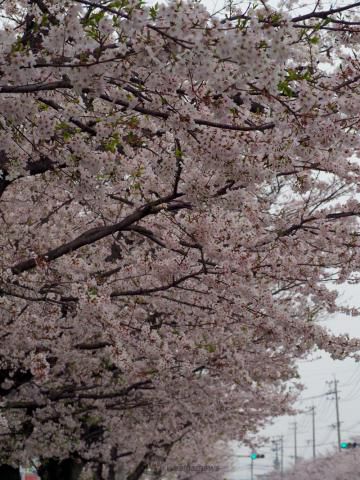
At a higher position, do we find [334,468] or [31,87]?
[31,87]

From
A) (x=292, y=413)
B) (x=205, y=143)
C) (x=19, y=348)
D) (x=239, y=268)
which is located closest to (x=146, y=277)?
(x=239, y=268)

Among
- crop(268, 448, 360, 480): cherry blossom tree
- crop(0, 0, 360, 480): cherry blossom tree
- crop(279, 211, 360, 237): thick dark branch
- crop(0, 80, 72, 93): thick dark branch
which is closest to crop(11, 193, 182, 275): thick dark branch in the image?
crop(0, 0, 360, 480): cherry blossom tree

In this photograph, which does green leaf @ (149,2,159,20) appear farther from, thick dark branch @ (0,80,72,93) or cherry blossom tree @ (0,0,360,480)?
thick dark branch @ (0,80,72,93)

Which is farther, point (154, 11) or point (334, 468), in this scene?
point (334, 468)

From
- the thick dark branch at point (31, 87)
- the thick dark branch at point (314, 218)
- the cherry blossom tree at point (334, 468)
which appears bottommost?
the cherry blossom tree at point (334, 468)

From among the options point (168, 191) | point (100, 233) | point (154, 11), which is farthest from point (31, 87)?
point (168, 191)

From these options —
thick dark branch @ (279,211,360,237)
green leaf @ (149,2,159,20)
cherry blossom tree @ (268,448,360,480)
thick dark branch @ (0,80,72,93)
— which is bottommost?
cherry blossom tree @ (268,448,360,480)

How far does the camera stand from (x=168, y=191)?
748cm

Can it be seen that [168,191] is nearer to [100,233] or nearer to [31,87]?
[100,233]

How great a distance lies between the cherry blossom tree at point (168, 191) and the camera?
4098mm

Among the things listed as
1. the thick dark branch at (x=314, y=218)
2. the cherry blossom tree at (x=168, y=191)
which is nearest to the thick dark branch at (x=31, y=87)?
the cherry blossom tree at (x=168, y=191)

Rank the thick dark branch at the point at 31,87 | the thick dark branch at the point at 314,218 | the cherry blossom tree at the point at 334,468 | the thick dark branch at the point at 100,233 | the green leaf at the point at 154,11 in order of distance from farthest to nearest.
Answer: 1. the cherry blossom tree at the point at 334,468
2. the thick dark branch at the point at 314,218
3. the thick dark branch at the point at 100,233
4. the thick dark branch at the point at 31,87
5. the green leaf at the point at 154,11

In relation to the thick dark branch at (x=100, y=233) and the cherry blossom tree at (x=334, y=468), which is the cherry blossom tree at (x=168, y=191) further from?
the cherry blossom tree at (x=334, y=468)

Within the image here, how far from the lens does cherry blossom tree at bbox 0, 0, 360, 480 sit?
4.10 metres
